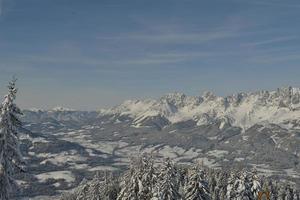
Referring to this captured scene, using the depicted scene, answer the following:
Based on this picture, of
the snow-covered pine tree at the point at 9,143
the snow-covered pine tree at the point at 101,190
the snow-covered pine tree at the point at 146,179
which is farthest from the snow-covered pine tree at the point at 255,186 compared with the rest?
the snow-covered pine tree at the point at 9,143

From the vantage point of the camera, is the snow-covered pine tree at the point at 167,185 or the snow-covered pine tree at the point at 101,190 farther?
the snow-covered pine tree at the point at 101,190

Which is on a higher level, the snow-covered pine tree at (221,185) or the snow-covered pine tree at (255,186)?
the snow-covered pine tree at (255,186)

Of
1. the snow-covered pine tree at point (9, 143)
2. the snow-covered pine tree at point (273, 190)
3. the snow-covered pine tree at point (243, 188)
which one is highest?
the snow-covered pine tree at point (9, 143)

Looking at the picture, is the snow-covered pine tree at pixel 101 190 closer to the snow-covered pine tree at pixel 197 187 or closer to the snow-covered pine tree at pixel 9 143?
the snow-covered pine tree at pixel 197 187

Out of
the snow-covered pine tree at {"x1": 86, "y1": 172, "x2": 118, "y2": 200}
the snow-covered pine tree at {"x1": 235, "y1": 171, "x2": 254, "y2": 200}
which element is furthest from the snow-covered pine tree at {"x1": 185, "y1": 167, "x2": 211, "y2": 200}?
the snow-covered pine tree at {"x1": 86, "y1": 172, "x2": 118, "y2": 200}

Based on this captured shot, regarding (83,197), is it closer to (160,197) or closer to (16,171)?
(160,197)

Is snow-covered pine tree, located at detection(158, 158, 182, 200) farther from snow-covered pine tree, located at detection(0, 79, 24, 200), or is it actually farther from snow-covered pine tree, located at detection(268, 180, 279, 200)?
snow-covered pine tree, located at detection(268, 180, 279, 200)
